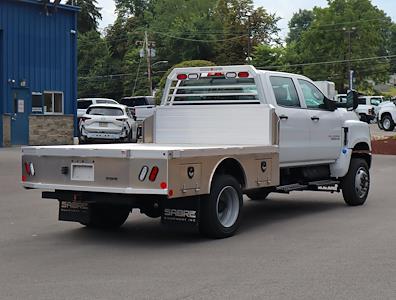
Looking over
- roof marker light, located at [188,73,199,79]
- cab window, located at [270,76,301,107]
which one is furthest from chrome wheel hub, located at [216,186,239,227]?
roof marker light, located at [188,73,199,79]

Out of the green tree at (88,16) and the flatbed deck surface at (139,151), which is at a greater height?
the green tree at (88,16)

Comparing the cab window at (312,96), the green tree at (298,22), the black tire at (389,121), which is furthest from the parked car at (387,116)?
the green tree at (298,22)

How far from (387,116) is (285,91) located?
2823 cm

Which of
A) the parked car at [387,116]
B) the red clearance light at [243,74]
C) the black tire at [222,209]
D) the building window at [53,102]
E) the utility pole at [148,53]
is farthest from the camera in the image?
Result: the utility pole at [148,53]

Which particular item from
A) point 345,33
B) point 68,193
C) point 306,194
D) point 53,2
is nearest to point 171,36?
point 345,33

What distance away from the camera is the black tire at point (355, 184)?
11859 mm

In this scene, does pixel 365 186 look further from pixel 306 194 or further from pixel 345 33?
pixel 345 33

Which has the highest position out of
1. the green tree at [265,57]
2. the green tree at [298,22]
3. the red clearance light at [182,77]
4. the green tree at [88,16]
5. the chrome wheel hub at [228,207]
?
the green tree at [298,22]

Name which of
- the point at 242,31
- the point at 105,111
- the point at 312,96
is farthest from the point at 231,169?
the point at 242,31

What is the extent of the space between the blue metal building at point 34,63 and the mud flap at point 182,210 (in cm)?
1978

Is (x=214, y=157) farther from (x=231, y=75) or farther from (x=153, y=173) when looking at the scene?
(x=231, y=75)

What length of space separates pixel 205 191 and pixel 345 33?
70.8 metres

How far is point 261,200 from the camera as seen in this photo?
1309cm

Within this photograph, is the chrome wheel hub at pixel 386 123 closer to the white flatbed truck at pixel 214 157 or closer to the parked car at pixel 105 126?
the parked car at pixel 105 126
